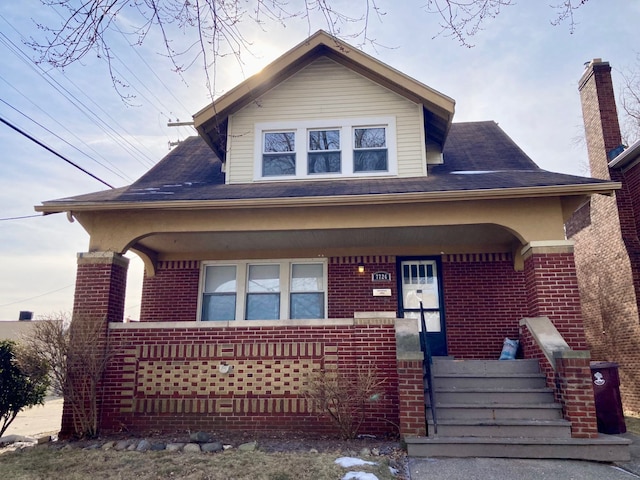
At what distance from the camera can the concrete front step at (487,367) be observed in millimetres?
7254

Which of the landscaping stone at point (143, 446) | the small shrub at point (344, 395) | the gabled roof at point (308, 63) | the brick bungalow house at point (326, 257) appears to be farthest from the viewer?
the gabled roof at point (308, 63)

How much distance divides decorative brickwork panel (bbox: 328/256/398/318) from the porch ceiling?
0.82 feet

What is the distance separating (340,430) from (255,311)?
3.70m

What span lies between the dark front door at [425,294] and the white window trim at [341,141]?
6.48 feet

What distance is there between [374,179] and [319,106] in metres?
1.98

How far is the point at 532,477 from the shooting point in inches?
201

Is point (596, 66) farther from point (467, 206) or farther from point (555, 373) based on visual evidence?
point (555, 373)

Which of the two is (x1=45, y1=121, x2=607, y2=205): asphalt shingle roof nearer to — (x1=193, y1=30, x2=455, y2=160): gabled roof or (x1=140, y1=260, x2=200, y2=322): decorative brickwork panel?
(x1=193, y1=30, x2=455, y2=160): gabled roof

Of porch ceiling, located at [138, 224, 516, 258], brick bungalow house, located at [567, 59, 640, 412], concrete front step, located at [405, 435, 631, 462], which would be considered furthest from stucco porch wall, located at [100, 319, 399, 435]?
brick bungalow house, located at [567, 59, 640, 412]

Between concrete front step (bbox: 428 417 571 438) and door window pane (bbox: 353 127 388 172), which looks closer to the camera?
concrete front step (bbox: 428 417 571 438)

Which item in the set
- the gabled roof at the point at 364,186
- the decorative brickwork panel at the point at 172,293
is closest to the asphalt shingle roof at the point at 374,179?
Result: the gabled roof at the point at 364,186

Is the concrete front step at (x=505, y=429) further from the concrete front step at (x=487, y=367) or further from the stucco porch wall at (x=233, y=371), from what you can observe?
the concrete front step at (x=487, y=367)

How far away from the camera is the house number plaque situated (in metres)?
9.68

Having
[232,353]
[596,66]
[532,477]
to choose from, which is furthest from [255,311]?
[596,66]
